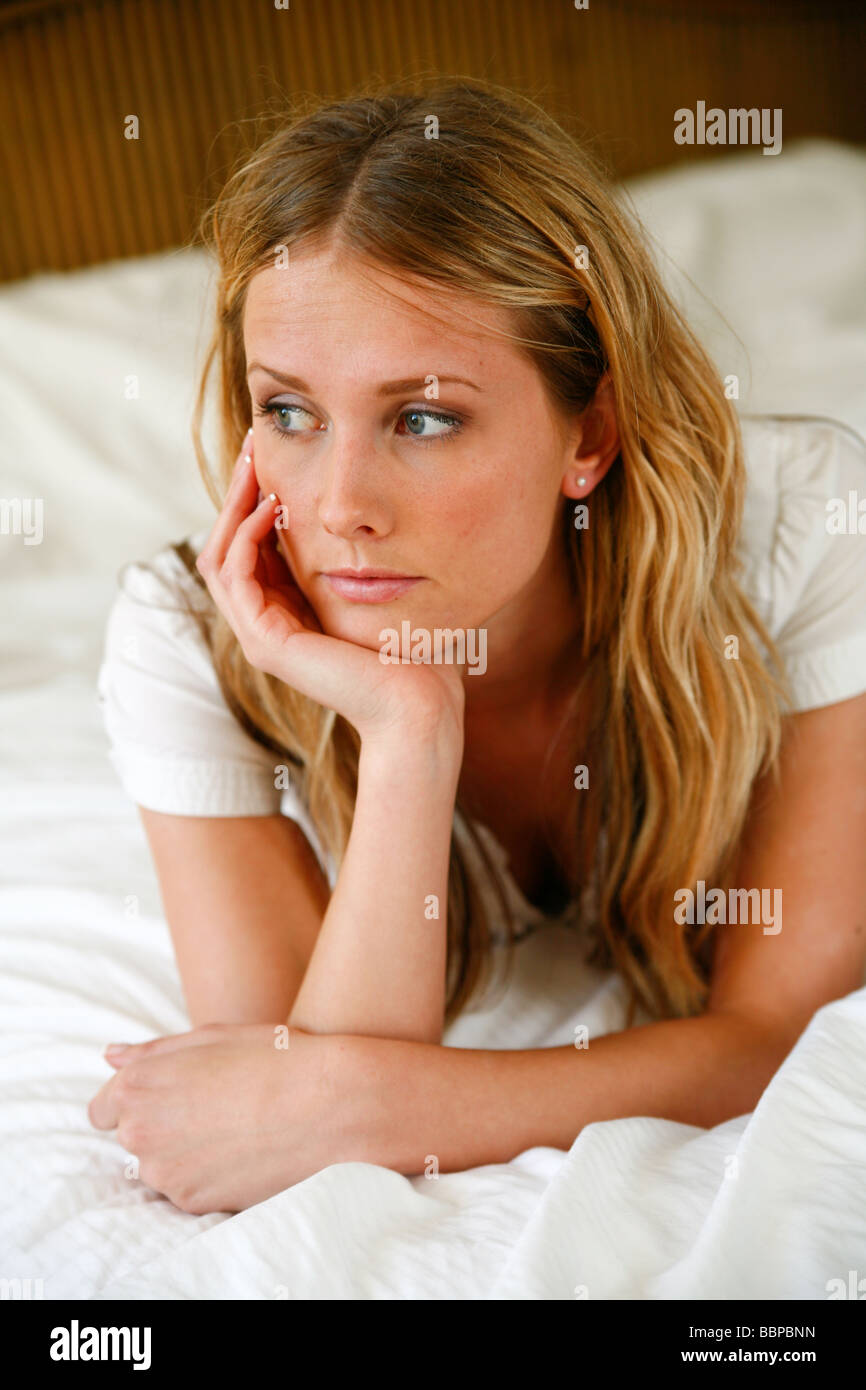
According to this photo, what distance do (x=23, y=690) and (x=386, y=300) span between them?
2.84 feet

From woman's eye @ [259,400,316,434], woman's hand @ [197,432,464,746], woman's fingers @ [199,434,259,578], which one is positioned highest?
woman's eye @ [259,400,316,434]

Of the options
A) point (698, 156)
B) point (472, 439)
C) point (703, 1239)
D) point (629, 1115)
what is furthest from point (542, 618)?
point (698, 156)

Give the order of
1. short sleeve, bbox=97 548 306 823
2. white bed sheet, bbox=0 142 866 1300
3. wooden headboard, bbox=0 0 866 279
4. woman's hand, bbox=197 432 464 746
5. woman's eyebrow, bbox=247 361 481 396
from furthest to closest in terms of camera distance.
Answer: wooden headboard, bbox=0 0 866 279
short sleeve, bbox=97 548 306 823
woman's hand, bbox=197 432 464 746
woman's eyebrow, bbox=247 361 481 396
white bed sheet, bbox=0 142 866 1300

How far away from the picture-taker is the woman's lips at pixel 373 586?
0.95 m

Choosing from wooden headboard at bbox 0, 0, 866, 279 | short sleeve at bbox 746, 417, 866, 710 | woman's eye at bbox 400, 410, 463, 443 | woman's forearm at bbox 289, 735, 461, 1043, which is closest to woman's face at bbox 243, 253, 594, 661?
woman's eye at bbox 400, 410, 463, 443

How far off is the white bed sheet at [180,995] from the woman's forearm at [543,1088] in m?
0.03

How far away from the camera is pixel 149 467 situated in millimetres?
1811

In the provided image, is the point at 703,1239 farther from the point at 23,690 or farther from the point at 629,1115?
the point at 23,690

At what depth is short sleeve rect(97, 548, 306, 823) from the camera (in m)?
1.10

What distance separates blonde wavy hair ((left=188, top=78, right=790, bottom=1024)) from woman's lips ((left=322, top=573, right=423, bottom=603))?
18 centimetres

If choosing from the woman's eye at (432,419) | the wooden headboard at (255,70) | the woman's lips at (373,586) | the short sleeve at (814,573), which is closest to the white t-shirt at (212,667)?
the short sleeve at (814,573)

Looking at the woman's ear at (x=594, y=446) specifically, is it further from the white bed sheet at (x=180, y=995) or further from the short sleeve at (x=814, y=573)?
the white bed sheet at (x=180, y=995)

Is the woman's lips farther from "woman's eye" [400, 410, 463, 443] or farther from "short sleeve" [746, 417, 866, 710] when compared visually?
"short sleeve" [746, 417, 866, 710]

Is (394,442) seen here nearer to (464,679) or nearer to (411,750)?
(411,750)
